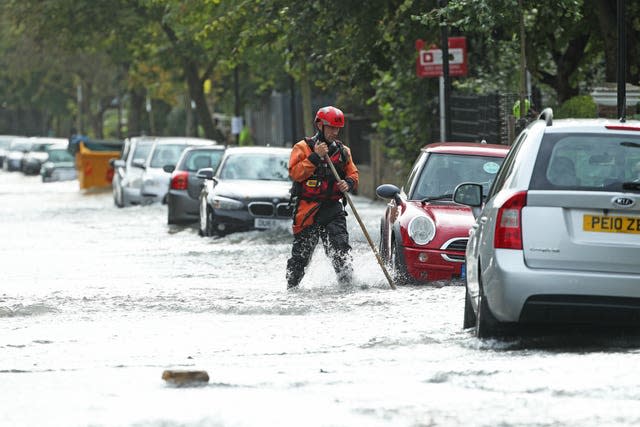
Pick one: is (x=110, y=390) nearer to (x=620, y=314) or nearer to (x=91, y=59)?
(x=620, y=314)

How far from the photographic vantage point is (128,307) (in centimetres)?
1384

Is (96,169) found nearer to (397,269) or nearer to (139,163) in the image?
(139,163)

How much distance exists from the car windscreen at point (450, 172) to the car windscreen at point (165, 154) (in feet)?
62.7

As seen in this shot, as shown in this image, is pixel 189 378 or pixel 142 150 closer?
pixel 189 378

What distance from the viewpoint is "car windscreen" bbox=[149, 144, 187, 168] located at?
34.8m

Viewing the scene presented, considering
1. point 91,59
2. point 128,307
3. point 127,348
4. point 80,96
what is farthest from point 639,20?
point 80,96

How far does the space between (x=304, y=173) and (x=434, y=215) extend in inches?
47.8

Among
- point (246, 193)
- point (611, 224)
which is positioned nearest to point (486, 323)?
point (611, 224)

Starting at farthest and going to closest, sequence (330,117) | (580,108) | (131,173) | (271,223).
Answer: (131,173)
(271,223)
(580,108)
(330,117)

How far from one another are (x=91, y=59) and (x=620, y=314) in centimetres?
6795

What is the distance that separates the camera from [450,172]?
15.9 m

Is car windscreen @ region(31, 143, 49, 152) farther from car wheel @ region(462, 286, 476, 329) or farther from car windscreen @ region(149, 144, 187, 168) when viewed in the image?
car wheel @ region(462, 286, 476, 329)

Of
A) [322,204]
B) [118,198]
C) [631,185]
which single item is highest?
[631,185]

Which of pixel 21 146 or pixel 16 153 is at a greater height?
pixel 21 146
